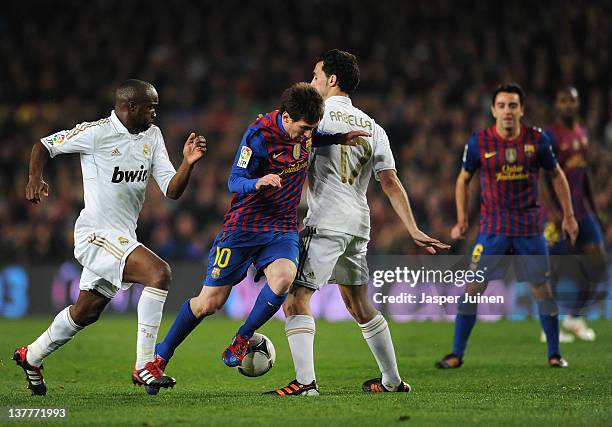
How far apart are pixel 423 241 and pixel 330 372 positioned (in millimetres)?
2284

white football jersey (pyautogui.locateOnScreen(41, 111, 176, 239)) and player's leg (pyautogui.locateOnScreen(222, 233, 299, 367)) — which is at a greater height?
white football jersey (pyautogui.locateOnScreen(41, 111, 176, 239))

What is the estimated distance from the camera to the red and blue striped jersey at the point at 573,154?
1055cm

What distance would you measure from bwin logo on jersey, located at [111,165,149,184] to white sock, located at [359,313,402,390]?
1838mm

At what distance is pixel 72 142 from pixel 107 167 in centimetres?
28

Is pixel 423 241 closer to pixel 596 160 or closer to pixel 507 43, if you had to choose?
pixel 596 160

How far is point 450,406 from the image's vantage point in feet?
20.1

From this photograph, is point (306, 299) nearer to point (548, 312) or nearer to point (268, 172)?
point (268, 172)

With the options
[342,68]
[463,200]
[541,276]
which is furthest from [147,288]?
[541,276]

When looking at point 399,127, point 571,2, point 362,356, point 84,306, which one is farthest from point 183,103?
point 84,306

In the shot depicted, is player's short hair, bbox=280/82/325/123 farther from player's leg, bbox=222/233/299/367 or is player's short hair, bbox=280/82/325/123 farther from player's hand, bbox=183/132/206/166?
player's leg, bbox=222/233/299/367

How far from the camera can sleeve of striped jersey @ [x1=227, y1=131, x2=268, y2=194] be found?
20.9 ft

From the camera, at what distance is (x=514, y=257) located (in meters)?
9.02

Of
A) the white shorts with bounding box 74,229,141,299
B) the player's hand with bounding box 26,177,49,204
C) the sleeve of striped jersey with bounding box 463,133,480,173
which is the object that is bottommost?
the white shorts with bounding box 74,229,141,299
